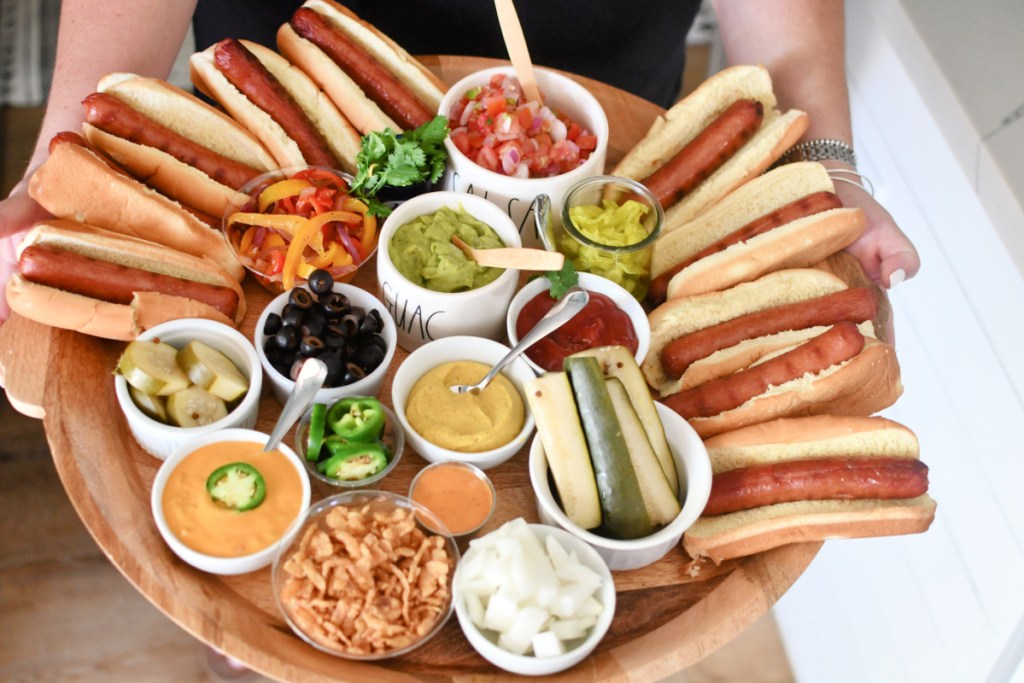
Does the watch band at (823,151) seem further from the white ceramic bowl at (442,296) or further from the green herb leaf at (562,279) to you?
the white ceramic bowl at (442,296)

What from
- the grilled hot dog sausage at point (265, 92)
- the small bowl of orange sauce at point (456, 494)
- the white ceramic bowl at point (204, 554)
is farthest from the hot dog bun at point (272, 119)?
the small bowl of orange sauce at point (456, 494)

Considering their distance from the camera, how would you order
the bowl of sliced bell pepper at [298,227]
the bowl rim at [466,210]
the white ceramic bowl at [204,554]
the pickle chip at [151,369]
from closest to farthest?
the white ceramic bowl at [204,554] → the pickle chip at [151,369] → the bowl rim at [466,210] → the bowl of sliced bell pepper at [298,227]

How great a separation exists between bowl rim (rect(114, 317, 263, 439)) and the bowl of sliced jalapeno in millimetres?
183

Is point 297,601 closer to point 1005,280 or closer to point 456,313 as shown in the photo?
point 456,313

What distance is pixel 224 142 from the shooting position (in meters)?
3.39

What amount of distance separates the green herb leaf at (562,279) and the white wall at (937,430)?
1.66 m

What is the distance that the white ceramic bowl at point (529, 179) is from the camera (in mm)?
3168

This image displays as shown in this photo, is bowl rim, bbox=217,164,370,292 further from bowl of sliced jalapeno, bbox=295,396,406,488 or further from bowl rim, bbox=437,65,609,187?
bowl of sliced jalapeno, bbox=295,396,406,488

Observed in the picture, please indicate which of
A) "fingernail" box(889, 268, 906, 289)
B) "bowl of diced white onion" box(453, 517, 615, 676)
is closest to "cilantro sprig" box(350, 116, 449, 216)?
"bowl of diced white onion" box(453, 517, 615, 676)

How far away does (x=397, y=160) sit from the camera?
3.15 meters

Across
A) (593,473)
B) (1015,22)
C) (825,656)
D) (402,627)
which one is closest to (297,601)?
(402,627)

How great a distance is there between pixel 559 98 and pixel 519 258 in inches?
34.7

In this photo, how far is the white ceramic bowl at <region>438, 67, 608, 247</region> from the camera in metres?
3.17

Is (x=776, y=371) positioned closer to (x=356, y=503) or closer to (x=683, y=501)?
(x=683, y=501)
